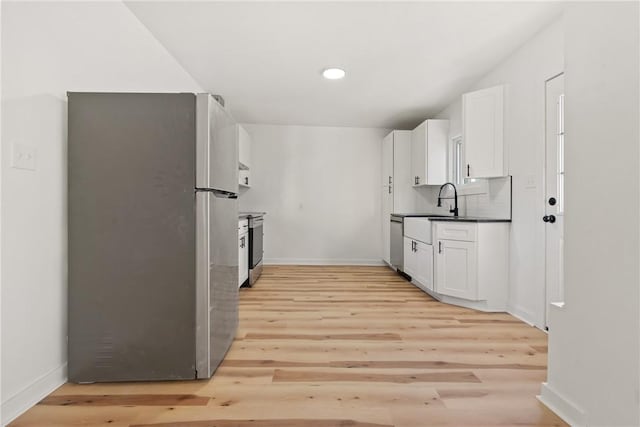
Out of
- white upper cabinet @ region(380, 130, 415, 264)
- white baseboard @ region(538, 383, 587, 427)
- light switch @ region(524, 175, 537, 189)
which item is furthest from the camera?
white upper cabinet @ region(380, 130, 415, 264)

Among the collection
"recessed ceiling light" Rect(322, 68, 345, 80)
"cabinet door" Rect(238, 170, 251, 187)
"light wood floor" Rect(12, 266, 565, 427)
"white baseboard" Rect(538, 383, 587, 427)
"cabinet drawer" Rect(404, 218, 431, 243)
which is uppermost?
"recessed ceiling light" Rect(322, 68, 345, 80)

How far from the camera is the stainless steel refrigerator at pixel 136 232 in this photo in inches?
69.8

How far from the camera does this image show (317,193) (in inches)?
232

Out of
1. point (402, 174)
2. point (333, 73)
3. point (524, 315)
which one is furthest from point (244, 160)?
point (524, 315)

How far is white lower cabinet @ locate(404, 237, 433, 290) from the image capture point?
3.65 m

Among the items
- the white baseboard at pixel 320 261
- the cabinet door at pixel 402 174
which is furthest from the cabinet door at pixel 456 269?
the white baseboard at pixel 320 261

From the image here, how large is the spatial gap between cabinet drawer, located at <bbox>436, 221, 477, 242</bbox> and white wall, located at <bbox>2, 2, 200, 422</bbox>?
10.3 feet

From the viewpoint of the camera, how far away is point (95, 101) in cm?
178

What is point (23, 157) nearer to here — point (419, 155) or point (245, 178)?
point (245, 178)

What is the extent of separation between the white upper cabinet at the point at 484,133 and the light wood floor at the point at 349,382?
1409 millimetres

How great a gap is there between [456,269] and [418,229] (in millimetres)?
822

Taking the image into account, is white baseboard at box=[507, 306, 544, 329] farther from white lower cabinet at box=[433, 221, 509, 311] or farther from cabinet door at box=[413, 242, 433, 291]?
cabinet door at box=[413, 242, 433, 291]

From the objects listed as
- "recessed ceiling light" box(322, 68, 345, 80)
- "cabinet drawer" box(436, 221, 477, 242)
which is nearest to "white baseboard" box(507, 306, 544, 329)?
"cabinet drawer" box(436, 221, 477, 242)

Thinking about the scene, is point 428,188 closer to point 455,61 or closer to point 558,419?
point 455,61
